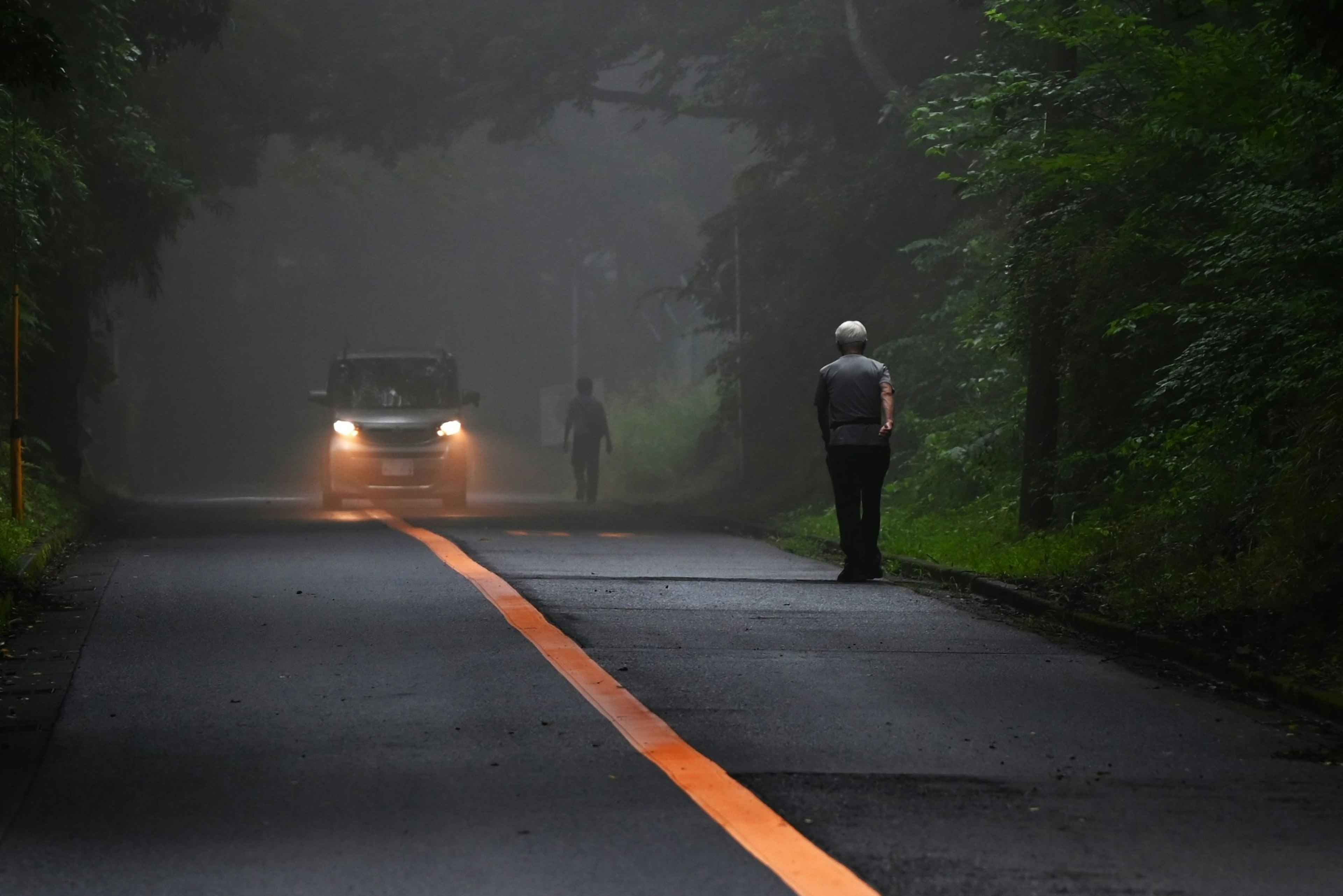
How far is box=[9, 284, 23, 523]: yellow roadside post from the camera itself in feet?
53.4

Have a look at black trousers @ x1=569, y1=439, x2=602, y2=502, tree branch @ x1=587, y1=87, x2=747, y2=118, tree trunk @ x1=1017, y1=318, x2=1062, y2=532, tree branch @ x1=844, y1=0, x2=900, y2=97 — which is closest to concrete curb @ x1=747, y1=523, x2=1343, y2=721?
tree trunk @ x1=1017, y1=318, x2=1062, y2=532

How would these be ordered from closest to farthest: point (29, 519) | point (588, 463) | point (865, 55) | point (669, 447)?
point (29, 519) < point (865, 55) < point (588, 463) < point (669, 447)

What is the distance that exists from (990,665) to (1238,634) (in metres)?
1.44

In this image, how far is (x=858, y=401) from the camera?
13891 mm

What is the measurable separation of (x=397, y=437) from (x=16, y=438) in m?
10.7

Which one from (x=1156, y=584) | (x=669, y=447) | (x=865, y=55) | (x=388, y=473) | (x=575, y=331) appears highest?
(x=865, y=55)

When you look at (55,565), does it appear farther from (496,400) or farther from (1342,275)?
(496,400)

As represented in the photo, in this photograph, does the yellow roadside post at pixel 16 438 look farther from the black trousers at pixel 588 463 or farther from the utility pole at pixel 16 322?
the black trousers at pixel 588 463

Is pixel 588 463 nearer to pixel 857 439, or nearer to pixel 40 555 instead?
pixel 40 555

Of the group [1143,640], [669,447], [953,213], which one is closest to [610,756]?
[1143,640]

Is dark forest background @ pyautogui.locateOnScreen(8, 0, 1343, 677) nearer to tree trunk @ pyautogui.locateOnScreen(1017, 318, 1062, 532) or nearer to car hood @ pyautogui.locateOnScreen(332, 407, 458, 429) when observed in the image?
tree trunk @ pyautogui.locateOnScreen(1017, 318, 1062, 532)

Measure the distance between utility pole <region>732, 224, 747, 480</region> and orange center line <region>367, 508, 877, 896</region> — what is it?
65.6ft

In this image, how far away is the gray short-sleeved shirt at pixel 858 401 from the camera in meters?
13.9

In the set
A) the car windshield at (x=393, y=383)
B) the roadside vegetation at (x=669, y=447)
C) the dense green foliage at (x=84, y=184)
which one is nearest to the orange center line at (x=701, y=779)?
the dense green foliage at (x=84, y=184)
